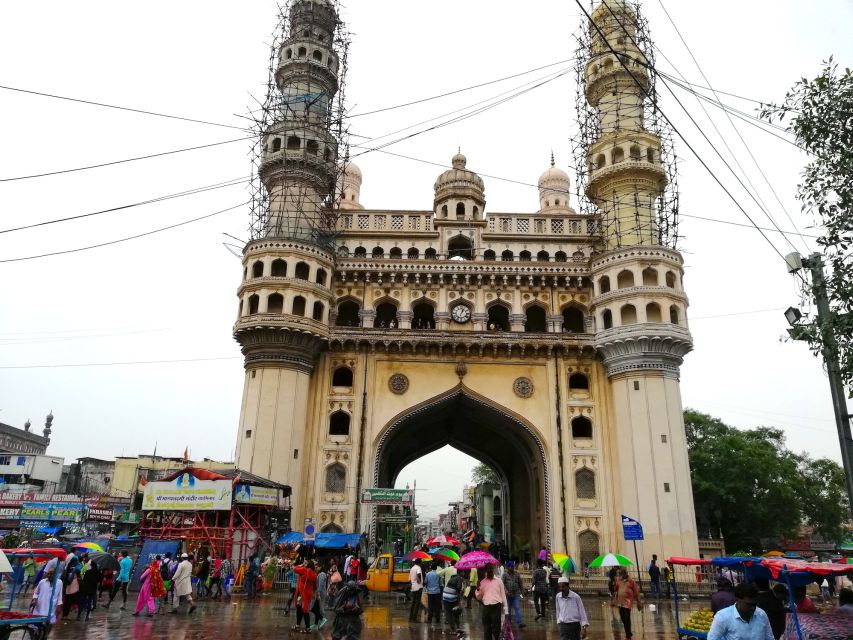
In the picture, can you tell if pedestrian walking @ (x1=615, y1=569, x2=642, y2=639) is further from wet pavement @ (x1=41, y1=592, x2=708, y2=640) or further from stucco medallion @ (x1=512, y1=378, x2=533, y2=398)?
stucco medallion @ (x1=512, y1=378, x2=533, y2=398)

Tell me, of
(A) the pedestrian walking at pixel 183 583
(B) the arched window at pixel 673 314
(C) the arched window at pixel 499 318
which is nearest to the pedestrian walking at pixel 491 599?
(A) the pedestrian walking at pixel 183 583

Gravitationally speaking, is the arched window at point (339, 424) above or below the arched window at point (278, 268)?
below

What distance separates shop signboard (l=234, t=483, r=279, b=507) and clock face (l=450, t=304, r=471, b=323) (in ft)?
41.1

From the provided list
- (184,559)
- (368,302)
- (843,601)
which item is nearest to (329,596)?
(184,559)

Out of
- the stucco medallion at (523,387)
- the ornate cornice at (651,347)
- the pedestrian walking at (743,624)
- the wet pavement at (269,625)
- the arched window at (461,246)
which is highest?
the arched window at (461,246)

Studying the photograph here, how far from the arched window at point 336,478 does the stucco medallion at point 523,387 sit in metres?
→ 8.78

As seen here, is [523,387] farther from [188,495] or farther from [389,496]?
[188,495]

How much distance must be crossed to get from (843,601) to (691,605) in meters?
13.0

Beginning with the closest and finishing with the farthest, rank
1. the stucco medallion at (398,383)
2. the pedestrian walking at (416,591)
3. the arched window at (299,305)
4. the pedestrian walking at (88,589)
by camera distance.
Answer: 1. the pedestrian walking at (88,589)
2. the pedestrian walking at (416,591)
3. the arched window at (299,305)
4. the stucco medallion at (398,383)

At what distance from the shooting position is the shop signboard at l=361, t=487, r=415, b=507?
26578 millimetres

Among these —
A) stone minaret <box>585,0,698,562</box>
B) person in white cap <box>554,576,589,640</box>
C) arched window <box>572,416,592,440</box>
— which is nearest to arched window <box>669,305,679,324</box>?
stone minaret <box>585,0,698,562</box>

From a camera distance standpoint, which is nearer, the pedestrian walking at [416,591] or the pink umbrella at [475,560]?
the pink umbrella at [475,560]

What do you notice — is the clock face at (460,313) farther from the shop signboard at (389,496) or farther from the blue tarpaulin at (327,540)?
the blue tarpaulin at (327,540)

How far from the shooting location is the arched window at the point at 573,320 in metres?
33.8
